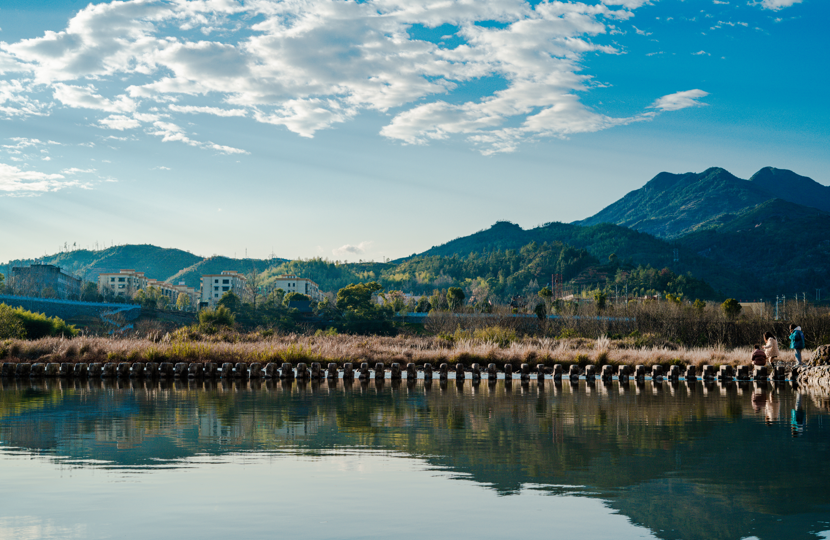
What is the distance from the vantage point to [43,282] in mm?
120188

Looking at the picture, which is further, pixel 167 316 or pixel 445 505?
pixel 167 316

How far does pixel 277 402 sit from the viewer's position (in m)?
12.6

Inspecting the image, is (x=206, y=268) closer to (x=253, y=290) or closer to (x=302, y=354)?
(x=253, y=290)

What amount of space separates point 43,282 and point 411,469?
129472mm

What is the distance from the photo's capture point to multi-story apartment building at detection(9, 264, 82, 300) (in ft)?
352

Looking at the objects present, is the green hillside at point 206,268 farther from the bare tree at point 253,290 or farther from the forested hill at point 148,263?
the bare tree at point 253,290

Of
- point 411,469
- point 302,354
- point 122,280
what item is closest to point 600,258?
point 122,280

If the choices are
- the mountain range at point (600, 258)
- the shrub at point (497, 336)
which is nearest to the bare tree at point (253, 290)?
the mountain range at point (600, 258)

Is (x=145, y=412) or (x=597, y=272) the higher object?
(x=597, y=272)

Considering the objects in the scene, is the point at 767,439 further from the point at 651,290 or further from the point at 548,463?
the point at 651,290

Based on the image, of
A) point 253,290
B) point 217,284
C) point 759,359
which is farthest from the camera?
point 217,284

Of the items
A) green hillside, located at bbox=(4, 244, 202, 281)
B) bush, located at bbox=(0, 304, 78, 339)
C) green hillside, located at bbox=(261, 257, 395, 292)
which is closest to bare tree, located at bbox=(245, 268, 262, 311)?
bush, located at bbox=(0, 304, 78, 339)

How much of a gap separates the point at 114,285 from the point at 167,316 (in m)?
77.7

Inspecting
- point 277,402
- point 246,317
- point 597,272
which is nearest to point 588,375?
point 277,402
